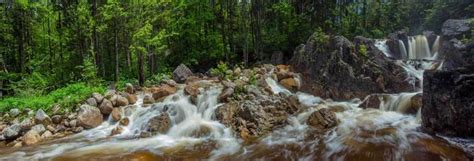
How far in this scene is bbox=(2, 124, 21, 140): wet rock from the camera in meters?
12.6

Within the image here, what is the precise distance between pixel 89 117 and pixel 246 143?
6465 mm

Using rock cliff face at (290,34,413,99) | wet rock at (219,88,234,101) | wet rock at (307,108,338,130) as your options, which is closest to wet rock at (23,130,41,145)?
wet rock at (219,88,234,101)

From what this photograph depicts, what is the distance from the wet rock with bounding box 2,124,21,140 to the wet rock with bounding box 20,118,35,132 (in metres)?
0.13

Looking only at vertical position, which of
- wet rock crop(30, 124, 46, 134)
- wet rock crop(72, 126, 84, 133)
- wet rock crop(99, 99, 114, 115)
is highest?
wet rock crop(99, 99, 114, 115)

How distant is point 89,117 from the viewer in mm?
13758

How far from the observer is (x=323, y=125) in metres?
12.1

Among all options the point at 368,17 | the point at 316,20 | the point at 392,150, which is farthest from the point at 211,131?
the point at 368,17

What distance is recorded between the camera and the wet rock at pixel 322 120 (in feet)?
39.7

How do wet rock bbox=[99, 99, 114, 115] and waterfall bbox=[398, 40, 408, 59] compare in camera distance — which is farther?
A: waterfall bbox=[398, 40, 408, 59]

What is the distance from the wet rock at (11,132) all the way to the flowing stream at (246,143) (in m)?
1.27

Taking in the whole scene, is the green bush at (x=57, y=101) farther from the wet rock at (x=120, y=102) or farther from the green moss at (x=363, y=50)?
the green moss at (x=363, y=50)

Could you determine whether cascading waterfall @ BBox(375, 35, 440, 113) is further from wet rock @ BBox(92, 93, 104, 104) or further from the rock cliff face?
wet rock @ BBox(92, 93, 104, 104)

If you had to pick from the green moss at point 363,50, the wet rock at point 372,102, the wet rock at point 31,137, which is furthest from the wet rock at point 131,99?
the green moss at point 363,50

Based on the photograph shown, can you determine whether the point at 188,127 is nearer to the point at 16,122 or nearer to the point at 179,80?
the point at 16,122
